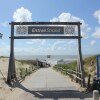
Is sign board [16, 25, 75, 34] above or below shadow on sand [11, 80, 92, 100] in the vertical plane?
above

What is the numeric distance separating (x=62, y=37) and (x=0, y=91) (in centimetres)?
576

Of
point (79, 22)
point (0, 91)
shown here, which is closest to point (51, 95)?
point (0, 91)

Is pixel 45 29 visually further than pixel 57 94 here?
Yes

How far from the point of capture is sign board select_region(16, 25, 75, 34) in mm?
21625

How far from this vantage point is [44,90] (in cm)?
1903

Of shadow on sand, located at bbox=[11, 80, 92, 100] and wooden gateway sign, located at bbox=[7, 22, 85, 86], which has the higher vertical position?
wooden gateway sign, located at bbox=[7, 22, 85, 86]

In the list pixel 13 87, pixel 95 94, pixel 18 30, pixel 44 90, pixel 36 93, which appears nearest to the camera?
pixel 95 94

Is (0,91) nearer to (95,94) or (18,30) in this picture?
(18,30)

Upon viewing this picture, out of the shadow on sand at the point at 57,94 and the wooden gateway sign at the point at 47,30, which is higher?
the wooden gateway sign at the point at 47,30

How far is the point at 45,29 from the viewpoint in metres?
21.6

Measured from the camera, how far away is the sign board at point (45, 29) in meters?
21.6

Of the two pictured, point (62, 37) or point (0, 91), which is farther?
point (62, 37)

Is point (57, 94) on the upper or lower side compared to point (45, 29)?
lower

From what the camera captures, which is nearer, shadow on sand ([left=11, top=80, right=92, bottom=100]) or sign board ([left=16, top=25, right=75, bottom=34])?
shadow on sand ([left=11, top=80, right=92, bottom=100])
